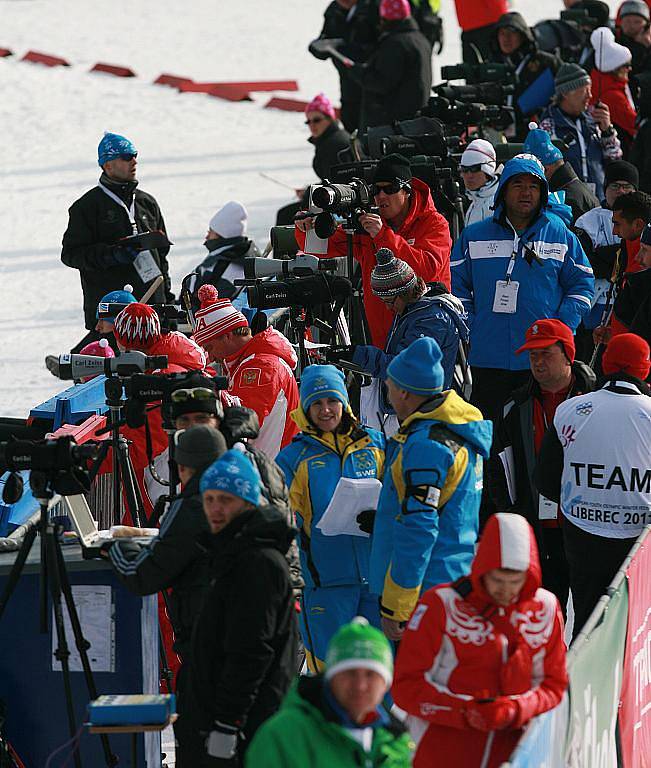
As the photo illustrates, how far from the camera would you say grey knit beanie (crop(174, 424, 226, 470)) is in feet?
16.2

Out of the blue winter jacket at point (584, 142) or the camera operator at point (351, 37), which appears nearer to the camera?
the blue winter jacket at point (584, 142)

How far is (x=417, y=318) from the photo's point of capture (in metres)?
6.84

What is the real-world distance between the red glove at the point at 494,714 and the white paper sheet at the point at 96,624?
62.4 inches

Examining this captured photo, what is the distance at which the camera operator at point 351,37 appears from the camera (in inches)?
589

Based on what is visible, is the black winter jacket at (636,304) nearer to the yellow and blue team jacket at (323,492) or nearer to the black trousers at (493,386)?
the black trousers at (493,386)

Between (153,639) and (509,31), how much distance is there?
8.48 m

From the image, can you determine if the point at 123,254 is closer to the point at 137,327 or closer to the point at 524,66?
the point at 137,327

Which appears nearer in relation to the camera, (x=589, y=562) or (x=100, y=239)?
(x=589, y=562)

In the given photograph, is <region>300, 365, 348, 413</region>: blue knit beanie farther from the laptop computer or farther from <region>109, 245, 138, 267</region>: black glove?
<region>109, 245, 138, 267</region>: black glove

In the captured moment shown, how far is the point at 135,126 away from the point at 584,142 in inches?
395

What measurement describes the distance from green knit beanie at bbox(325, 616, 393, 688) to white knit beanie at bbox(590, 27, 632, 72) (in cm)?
918

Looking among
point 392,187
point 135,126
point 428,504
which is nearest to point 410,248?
point 392,187

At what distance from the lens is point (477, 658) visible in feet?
14.1

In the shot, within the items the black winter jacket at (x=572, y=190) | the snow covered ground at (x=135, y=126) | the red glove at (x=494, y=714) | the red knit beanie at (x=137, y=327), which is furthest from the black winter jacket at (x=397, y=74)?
the red glove at (x=494, y=714)
